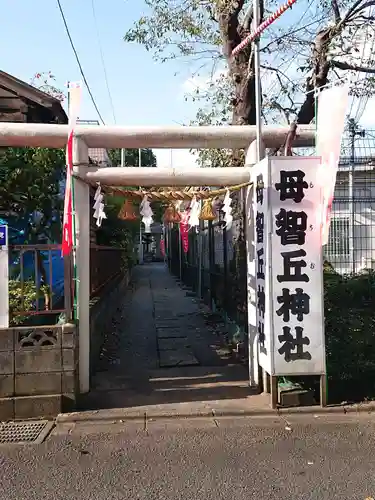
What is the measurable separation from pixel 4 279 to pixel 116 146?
2343mm

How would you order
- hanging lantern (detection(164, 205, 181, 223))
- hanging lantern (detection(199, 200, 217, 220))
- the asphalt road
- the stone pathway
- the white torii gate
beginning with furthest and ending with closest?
1. hanging lantern (detection(164, 205, 181, 223))
2. hanging lantern (detection(199, 200, 217, 220))
3. the stone pathway
4. the white torii gate
5. the asphalt road

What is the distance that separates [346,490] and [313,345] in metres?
2.08

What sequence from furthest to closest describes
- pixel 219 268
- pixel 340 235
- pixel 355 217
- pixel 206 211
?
pixel 219 268 < pixel 340 235 < pixel 355 217 < pixel 206 211

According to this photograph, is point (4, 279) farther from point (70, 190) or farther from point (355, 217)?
point (355, 217)

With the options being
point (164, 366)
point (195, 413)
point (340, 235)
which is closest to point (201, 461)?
point (195, 413)

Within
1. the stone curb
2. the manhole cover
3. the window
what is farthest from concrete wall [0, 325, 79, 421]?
the window

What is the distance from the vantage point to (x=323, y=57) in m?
8.96

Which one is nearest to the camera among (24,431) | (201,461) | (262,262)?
(201,461)

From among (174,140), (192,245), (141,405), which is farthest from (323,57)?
(192,245)

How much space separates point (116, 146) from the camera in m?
6.62

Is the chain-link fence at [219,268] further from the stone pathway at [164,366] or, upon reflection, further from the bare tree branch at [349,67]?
the bare tree branch at [349,67]

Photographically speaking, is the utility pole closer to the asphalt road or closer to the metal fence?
the asphalt road

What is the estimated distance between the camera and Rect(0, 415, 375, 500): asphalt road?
160 inches

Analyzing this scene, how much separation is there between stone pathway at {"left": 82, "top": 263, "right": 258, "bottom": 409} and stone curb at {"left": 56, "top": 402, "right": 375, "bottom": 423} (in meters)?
0.29
